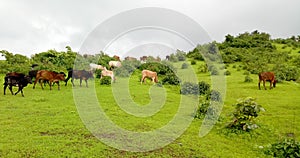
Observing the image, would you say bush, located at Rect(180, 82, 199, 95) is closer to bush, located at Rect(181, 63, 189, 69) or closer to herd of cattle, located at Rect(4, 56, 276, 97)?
herd of cattle, located at Rect(4, 56, 276, 97)

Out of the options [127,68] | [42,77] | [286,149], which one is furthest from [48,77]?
[286,149]

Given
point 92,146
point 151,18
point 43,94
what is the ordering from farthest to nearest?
point 43,94
point 151,18
point 92,146

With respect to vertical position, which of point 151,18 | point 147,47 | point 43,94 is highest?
point 151,18

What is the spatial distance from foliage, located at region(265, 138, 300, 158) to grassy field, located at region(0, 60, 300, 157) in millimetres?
314

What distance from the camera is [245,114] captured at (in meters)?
10.3

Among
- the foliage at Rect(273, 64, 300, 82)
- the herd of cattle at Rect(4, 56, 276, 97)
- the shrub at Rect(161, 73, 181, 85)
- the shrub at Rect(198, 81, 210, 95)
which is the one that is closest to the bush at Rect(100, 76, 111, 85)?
the herd of cattle at Rect(4, 56, 276, 97)

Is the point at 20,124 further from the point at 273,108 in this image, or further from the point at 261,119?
the point at 273,108

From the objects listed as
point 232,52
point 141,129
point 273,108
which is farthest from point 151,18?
point 232,52

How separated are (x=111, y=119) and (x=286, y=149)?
538 cm

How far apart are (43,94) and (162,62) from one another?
41.7 ft

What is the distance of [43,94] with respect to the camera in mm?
14125

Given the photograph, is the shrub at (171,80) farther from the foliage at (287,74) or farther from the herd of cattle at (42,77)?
the foliage at (287,74)

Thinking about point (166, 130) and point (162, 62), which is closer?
point (166, 130)

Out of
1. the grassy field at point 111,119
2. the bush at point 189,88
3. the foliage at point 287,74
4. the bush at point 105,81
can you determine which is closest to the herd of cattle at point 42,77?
the grassy field at point 111,119
